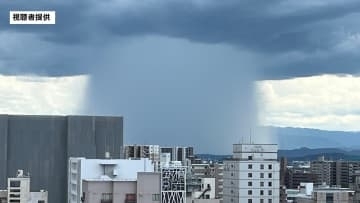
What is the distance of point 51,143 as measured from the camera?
43.3m

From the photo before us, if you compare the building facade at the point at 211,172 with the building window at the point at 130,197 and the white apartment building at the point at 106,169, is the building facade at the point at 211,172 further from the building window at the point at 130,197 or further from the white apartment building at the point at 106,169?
the building window at the point at 130,197

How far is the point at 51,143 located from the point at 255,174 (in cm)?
1326

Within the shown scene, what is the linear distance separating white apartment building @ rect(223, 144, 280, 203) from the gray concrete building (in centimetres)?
819

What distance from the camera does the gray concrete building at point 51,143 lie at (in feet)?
139

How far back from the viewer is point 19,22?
17.9 metres

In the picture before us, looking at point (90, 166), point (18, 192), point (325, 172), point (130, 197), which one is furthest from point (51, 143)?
point (325, 172)

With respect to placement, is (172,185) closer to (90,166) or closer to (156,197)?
(156,197)

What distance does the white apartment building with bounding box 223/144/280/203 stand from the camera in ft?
122

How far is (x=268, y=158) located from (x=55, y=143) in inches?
535

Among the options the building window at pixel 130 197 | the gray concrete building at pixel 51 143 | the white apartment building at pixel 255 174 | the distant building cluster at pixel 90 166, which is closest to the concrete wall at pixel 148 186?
the building window at pixel 130 197

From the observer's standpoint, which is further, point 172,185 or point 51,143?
point 51,143

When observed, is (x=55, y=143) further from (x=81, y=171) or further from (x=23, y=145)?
(x=81, y=171)

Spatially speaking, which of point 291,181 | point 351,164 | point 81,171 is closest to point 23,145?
point 81,171

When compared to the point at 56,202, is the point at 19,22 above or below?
above
